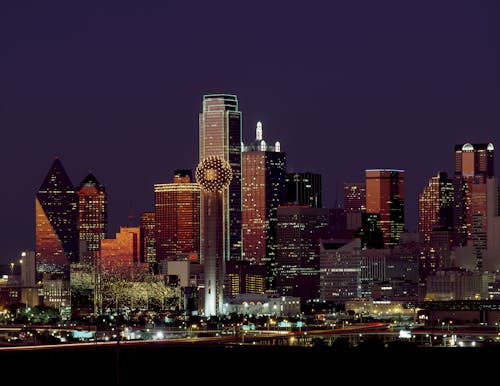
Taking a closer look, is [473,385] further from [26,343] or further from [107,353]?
[26,343]

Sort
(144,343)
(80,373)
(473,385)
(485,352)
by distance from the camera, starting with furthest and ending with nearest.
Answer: (144,343), (485,352), (80,373), (473,385)

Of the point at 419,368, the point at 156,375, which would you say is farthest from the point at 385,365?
the point at 156,375

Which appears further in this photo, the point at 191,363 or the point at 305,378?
the point at 191,363

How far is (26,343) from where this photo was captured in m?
193

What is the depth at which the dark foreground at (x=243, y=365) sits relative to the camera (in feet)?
493

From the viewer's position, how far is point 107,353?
17400 centimetres

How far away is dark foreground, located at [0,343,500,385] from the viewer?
15038 centimetres

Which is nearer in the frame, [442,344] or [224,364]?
[224,364]

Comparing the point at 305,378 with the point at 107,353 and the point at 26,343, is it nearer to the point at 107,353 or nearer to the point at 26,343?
the point at 107,353

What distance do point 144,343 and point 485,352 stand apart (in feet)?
144

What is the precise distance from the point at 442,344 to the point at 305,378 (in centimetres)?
5266

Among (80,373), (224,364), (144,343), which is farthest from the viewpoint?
(144,343)

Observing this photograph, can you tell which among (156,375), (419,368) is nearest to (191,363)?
(156,375)

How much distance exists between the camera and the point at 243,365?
16500 centimetres
